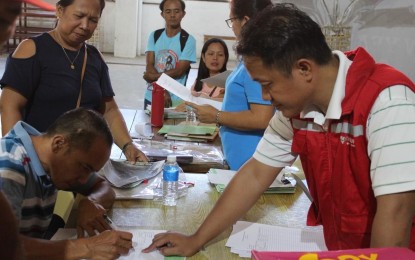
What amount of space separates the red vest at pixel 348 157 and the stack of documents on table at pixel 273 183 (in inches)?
25.0

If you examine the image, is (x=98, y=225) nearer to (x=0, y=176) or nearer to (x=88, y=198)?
(x=88, y=198)

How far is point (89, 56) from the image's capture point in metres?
2.38

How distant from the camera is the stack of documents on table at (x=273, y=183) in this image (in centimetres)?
211

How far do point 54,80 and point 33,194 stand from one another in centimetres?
82

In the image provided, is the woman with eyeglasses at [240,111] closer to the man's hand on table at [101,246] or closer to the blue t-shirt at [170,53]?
the man's hand on table at [101,246]

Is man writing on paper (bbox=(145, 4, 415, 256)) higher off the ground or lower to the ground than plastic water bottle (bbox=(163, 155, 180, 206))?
higher

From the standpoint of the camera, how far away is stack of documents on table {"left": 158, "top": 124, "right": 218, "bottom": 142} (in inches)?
119

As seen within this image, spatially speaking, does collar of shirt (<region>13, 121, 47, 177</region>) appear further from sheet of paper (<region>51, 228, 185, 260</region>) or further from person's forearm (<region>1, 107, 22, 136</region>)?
person's forearm (<region>1, 107, 22, 136</region>)

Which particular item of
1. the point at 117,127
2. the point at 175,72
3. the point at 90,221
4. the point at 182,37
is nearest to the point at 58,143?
the point at 90,221

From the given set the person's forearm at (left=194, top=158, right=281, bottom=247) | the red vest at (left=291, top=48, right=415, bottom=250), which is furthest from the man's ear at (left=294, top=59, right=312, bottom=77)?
the person's forearm at (left=194, top=158, right=281, bottom=247)

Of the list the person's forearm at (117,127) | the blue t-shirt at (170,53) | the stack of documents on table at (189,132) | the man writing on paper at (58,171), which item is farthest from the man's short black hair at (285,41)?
the blue t-shirt at (170,53)

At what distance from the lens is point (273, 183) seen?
2115mm

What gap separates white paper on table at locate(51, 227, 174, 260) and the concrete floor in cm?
528

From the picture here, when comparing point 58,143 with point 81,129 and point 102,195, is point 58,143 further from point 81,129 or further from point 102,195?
point 102,195
